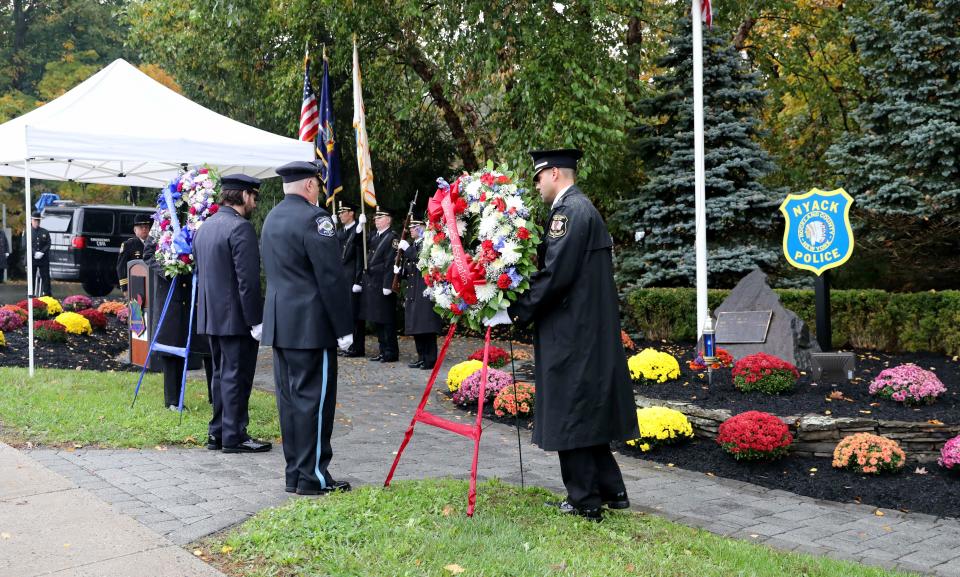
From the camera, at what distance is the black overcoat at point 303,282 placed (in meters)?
5.42

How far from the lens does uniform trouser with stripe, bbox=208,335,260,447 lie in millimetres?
6664

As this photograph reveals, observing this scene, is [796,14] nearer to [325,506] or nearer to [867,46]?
[867,46]

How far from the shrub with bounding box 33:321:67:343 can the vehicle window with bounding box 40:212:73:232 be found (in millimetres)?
12378

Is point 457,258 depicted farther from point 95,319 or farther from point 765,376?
point 95,319

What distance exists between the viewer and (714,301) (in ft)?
43.6

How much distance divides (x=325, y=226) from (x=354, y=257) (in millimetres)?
7651

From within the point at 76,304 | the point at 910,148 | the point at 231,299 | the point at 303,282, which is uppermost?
the point at 910,148

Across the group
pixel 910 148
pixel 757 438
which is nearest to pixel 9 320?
pixel 757 438

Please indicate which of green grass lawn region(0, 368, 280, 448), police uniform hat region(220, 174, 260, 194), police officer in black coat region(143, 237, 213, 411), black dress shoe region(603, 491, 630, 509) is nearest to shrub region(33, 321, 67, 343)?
green grass lawn region(0, 368, 280, 448)

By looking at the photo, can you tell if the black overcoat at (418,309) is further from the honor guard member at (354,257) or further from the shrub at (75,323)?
the shrub at (75,323)

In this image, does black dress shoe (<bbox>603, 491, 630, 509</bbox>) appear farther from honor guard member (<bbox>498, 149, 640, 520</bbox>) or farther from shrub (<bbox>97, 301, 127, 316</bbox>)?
shrub (<bbox>97, 301, 127, 316</bbox>)

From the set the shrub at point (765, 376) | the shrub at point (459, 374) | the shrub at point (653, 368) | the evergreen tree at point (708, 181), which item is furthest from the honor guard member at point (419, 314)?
the evergreen tree at point (708, 181)

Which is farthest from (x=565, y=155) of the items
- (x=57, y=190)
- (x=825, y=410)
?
(x=57, y=190)

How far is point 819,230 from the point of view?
963 cm
